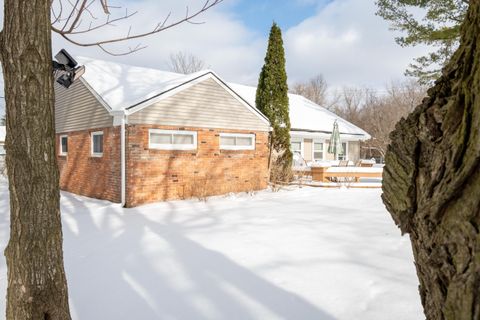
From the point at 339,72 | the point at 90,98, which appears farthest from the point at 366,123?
the point at 90,98

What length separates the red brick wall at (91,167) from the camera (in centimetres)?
978

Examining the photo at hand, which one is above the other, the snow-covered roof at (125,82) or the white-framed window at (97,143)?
the snow-covered roof at (125,82)

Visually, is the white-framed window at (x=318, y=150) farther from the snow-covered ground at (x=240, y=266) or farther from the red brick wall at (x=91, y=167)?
the red brick wall at (x=91, y=167)

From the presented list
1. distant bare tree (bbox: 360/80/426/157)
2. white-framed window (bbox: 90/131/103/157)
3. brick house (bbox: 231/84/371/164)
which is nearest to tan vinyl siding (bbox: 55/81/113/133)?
white-framed window (bbox: 90/131/103/157)

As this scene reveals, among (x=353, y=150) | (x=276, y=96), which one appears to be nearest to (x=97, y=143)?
(x=276, y=96)

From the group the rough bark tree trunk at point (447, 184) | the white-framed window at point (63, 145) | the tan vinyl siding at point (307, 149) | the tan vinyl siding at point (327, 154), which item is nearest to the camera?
the rough bark tree trunk at point (447, 184)

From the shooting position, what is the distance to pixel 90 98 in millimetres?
10992

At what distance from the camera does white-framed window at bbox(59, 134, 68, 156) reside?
13070mm

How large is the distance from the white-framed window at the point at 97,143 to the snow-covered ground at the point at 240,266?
3232 mm

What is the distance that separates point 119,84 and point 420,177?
11.6 m

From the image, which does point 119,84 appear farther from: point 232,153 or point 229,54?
point 229,54

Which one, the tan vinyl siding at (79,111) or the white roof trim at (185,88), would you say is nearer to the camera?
the white roof trim at (185,88)

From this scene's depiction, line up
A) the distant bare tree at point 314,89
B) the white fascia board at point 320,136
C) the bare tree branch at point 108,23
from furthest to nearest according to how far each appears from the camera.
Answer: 1. the distant bare tree at point 314,89
2. the white fascia board at point 320,136
3. the bare tree branch at point 108,23

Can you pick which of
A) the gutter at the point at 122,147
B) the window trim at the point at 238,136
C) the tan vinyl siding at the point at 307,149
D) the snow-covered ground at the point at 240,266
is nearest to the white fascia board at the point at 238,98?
the window trim at the point at 238,136
